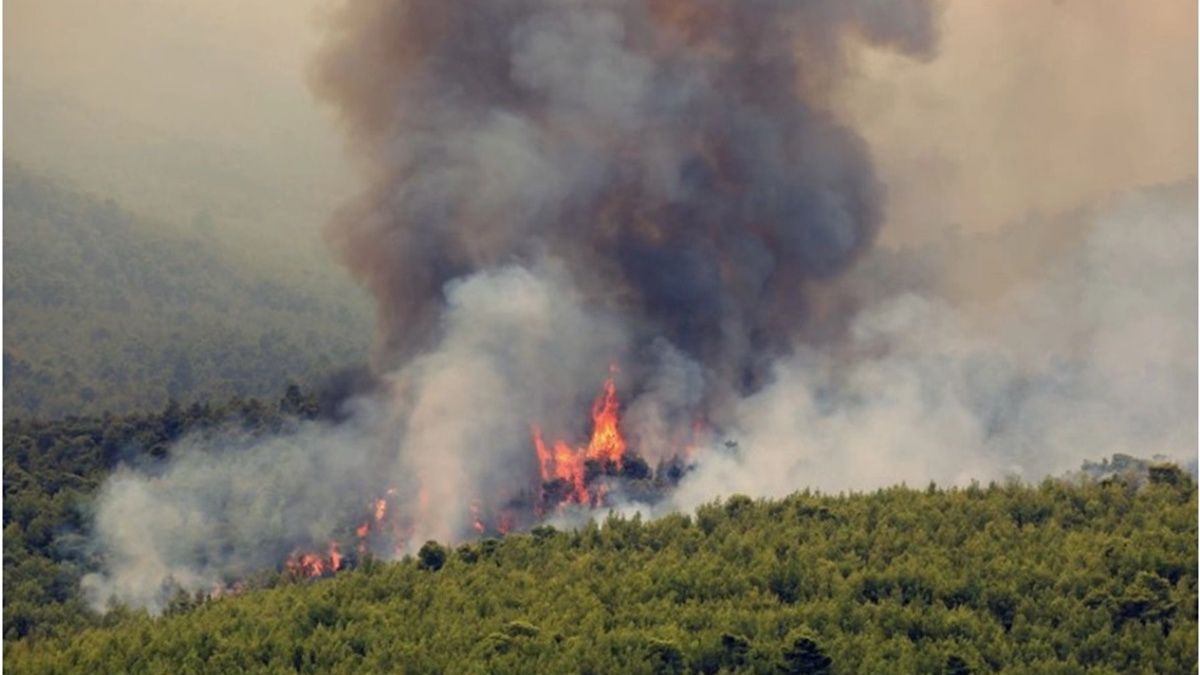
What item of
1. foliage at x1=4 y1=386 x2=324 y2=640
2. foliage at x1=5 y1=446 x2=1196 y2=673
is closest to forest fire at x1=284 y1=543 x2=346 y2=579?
foliage at x1=4 y1=386 x2=324 y2=640

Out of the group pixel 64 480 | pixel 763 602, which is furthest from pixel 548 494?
pixel 763 602

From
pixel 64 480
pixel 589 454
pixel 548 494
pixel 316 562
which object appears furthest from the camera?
pixel 589 454

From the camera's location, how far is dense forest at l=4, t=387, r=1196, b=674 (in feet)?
205

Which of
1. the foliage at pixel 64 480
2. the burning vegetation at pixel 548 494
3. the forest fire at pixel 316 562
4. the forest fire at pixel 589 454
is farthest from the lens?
the forest fire at pixel 589 454

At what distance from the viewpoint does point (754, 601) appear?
68125 millimetres

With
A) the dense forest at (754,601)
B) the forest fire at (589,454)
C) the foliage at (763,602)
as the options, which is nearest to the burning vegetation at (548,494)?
the forest fire at (589,454)

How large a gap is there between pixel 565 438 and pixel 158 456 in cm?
2405

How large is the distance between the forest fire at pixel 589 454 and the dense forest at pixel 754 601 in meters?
21.3

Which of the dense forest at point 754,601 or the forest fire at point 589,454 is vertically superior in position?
the forest fire at point 589,454

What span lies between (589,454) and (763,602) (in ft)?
139

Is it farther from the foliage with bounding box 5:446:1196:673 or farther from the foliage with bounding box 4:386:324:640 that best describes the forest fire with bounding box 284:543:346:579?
the foliage with bounding box 5:446:1196:673

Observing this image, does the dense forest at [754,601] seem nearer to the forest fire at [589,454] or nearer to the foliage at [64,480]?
the foliage at [64,480]

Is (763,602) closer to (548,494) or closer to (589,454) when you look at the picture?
(548,494)

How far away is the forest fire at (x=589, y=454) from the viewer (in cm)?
10525
